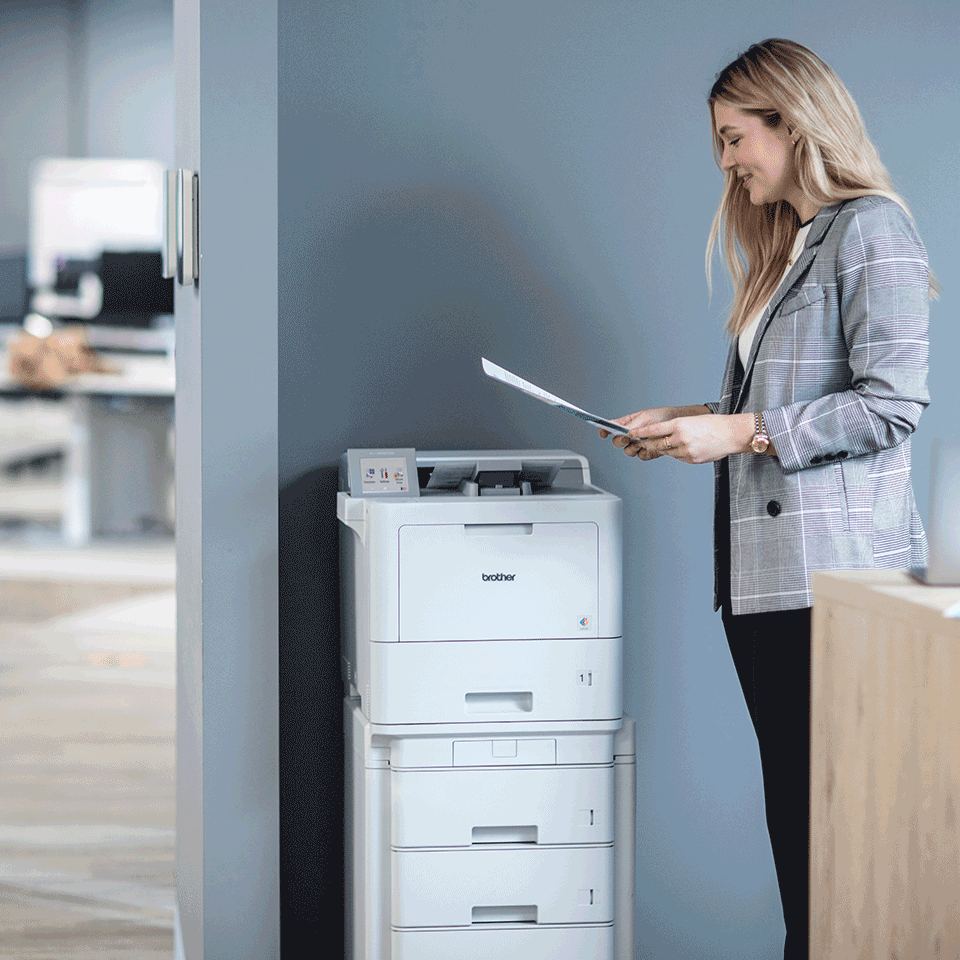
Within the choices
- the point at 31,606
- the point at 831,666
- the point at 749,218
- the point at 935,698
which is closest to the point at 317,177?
the point at 749,218

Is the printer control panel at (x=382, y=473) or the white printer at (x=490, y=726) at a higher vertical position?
the printer control panel at (x=382, y=473)

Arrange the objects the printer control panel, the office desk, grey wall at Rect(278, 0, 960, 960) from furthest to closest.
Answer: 1. the office desk
2. grey wall at Rect(278, 0, 960, 960)
3. the printer control panel

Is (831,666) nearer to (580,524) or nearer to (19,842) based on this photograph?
(580,524)

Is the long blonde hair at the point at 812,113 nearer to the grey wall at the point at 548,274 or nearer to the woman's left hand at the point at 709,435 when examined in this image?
the woman's left hand at the point at 709,435

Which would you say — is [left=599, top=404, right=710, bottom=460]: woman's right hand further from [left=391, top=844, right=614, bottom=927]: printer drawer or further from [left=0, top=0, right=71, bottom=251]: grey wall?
[left=0, top=0, right=71, bottom=251]: grey wall

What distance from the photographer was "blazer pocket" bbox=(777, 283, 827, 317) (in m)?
1.63

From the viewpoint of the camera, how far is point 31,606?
5559mm

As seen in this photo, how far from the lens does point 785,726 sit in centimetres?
167

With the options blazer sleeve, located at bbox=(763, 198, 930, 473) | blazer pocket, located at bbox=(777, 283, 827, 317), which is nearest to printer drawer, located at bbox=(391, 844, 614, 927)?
blazer sleeve, located at bbox=(763, 198, 930, 473)

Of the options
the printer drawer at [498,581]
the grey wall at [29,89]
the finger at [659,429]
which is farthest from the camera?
the grey wall at [29,89]

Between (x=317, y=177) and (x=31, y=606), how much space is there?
4.05 meters

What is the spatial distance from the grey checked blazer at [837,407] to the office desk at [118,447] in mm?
5441

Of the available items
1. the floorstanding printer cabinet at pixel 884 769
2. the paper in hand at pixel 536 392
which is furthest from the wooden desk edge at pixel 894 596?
the paper in hand at pixel 536 392

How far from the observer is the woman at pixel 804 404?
158cm
